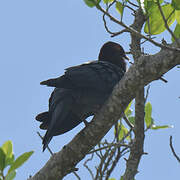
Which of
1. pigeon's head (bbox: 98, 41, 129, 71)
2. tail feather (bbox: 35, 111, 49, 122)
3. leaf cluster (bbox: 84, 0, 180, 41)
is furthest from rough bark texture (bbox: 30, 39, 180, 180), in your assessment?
pigeon's head (bbox: 98, 41, 129, 71)

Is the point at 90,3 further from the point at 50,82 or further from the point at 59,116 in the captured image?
the point at 59,116

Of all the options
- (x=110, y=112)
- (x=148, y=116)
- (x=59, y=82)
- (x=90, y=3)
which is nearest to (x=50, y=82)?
(x=59, y=82)

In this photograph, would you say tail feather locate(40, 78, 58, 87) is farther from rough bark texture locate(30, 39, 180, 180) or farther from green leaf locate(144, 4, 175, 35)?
green leaf locate(144, 4, 175, 35)

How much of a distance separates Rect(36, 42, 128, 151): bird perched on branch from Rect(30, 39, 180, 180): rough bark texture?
0.49 m

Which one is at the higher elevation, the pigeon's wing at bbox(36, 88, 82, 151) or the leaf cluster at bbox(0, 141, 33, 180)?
the pigeon's wing at bbox(36, 88, 82, 151)

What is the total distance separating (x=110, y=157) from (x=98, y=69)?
1304 mm

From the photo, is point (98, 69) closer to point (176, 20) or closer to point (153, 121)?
point (153, 121)

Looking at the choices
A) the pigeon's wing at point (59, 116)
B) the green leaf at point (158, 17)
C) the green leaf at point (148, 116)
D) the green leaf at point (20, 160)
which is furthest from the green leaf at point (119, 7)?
the green leaf at point (20, 160)

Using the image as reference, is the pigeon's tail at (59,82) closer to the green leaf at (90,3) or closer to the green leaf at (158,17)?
the green leaf at (158,17)

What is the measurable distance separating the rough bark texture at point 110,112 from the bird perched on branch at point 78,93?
0.49 meters

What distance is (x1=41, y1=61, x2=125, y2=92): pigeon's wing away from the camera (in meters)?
4.02

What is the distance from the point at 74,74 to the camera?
4109 millimetres

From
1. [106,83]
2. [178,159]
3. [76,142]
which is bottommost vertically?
[178,159]

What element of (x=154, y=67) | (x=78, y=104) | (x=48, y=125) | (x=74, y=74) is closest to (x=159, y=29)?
(x=154, y=67)
